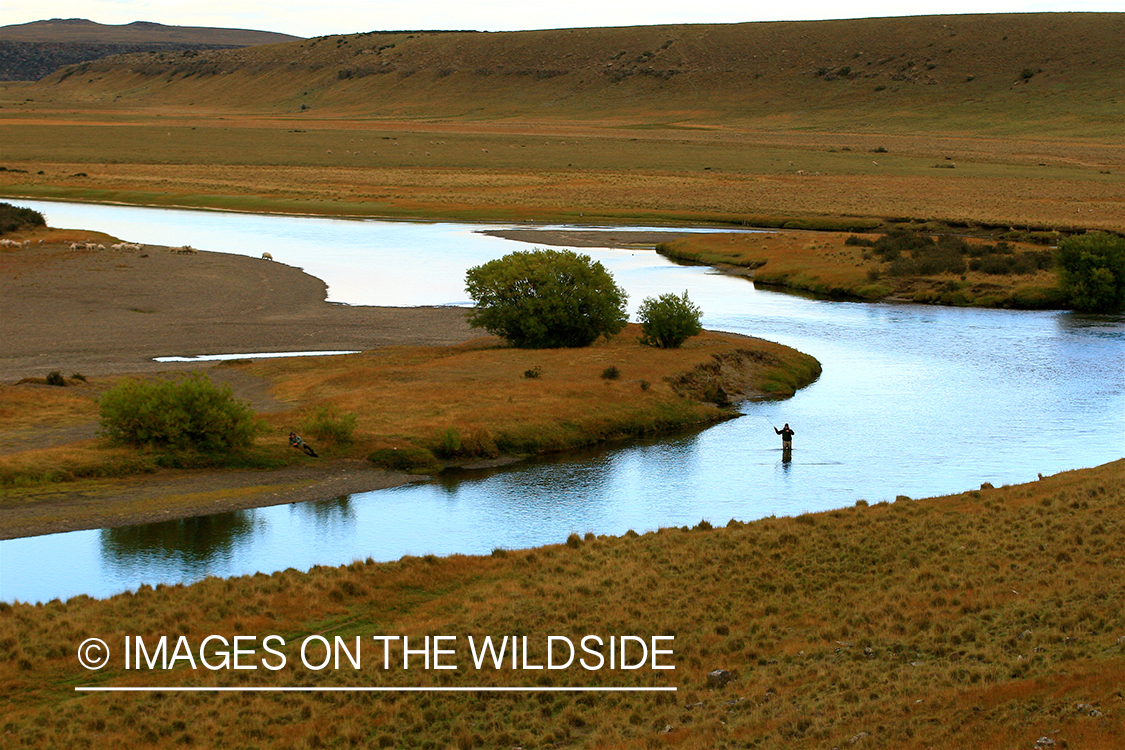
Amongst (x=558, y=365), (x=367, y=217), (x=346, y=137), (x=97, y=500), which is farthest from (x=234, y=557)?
(x=346, y=137)

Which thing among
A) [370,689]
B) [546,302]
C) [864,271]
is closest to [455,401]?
[546,302]

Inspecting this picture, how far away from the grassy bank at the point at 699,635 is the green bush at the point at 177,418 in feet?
38.5

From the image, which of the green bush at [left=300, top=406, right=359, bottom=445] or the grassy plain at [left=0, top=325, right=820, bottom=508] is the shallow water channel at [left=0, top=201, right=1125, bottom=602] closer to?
the grassy plain at [left=0, top=325, right=820, bottom=508]

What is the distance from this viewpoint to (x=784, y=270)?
7294cm

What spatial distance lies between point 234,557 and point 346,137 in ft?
498

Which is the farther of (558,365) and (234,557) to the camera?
(558,365)

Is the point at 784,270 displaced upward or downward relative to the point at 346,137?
downward

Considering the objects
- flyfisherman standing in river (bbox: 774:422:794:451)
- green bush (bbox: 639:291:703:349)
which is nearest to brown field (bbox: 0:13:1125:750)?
green bush (bbox: 639:291:703:349)

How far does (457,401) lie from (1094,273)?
120ft

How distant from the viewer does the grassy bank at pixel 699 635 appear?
15.8m

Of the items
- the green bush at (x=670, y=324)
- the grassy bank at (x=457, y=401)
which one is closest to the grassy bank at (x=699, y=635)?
the grassy bank at (x=457, y=401)

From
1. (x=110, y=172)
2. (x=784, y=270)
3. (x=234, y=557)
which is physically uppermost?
(x=110, y=172)

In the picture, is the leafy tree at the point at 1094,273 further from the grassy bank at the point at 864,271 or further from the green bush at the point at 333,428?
the green bush at the point at 333,428

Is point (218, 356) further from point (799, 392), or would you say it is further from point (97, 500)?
point (799, 392)
